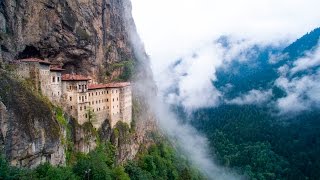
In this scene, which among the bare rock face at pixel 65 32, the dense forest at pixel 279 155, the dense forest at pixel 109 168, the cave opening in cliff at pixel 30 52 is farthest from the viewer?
the dense forest at pixel 279 155

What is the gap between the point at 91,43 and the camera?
88.8 metres

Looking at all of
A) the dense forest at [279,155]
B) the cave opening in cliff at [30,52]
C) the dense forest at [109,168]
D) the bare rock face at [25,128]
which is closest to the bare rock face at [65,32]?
the cave opening in cliff at [30,52]

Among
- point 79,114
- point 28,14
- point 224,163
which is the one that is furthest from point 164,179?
point 224,163

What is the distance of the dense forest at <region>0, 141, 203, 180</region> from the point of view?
192 feet

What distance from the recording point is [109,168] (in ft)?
266

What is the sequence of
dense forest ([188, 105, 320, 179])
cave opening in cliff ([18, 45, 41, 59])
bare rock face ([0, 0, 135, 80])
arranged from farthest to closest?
1. dense forest ([188, 105, 320, 179])
2. cave opening in cliff ([18, 45, 41, 59])
3. bare rock face ([0, 0, 135, 80])

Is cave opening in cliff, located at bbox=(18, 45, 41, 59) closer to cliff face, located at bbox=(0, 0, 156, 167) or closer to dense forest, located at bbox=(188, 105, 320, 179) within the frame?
cliff face, located at bbox=(0, 0, 156, 167)

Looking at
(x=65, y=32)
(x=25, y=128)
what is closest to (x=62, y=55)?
(x=65, y=32)

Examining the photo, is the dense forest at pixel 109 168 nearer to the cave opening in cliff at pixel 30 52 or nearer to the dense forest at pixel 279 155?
the cave opening in cliff at pixel 30 52

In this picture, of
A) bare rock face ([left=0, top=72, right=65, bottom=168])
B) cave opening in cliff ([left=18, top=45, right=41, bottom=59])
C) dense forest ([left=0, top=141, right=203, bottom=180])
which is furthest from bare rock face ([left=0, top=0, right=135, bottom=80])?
dense forest ([left=0, top=141, right=203, bottom=180])

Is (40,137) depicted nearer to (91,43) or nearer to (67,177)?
(67,177)

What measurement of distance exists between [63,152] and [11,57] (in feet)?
53.6

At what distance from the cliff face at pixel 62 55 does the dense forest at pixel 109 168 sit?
75.7 inches

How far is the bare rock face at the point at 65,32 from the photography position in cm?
6900
